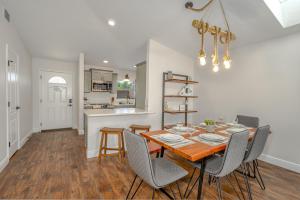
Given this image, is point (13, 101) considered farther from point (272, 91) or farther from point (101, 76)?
point (272, 91)

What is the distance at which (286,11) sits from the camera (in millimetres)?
2387

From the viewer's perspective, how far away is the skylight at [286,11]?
7.48 ft

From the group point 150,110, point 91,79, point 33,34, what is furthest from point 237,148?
point 91,79

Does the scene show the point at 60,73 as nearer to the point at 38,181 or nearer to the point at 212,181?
the point at 38,181

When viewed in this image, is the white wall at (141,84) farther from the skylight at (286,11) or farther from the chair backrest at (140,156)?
the skylight at (286,11)

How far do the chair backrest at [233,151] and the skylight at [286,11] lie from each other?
6.84 ft

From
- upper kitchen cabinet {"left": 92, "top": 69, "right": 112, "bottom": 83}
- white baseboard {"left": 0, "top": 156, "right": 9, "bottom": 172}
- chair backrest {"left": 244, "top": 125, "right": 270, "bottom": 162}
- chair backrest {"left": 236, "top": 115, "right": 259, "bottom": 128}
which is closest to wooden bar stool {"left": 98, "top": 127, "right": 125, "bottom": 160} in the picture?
white baseboard {"left": 0, "top": 156, "right": 9, "bottom": 172}

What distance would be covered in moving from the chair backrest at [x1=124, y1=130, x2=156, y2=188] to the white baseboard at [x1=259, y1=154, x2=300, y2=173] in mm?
2717

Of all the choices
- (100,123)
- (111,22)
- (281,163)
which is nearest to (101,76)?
(111,22)

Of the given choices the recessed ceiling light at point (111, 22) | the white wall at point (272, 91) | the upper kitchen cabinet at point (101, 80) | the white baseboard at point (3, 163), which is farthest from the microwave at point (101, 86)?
the white wall at point (272, 91)

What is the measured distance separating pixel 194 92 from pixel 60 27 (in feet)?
12.3

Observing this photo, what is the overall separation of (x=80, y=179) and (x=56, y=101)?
3.65 meters

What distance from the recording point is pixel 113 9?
266 cm

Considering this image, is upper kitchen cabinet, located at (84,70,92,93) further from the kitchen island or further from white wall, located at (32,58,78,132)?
the kitchen island
